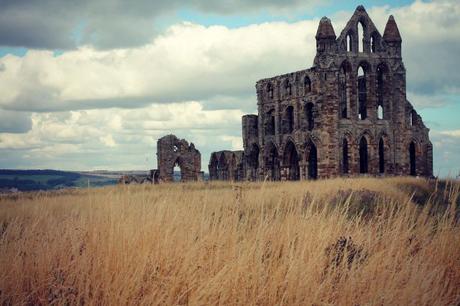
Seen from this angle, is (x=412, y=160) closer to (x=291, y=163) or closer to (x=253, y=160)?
(x=291, y=163)

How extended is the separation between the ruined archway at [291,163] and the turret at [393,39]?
988 cm

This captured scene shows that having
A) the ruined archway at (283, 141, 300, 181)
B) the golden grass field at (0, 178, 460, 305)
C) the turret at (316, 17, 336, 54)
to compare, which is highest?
the turret at (316, 17, 336, 54)

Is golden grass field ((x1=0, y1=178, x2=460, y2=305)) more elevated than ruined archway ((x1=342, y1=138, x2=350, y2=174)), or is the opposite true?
ruined archway ((x1=342, y1=138, x2=350, y2=174))

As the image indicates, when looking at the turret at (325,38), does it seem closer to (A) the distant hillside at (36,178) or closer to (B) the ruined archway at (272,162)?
(B) the ruined archway at (272,162)

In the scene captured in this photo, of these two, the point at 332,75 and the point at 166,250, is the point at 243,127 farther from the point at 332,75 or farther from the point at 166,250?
the point at 166,250

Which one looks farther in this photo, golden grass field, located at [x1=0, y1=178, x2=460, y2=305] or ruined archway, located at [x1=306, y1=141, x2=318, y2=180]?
ruined archway, located at [x1=306, y1=141, x2=318, y2=180]

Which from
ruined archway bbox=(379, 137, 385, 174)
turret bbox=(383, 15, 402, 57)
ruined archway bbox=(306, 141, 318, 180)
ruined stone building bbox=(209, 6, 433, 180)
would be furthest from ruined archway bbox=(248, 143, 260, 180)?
turret bbox=(383, 15, 402, 57)

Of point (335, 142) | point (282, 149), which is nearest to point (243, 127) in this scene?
point (282, 149)

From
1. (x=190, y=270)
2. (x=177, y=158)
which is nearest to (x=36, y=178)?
(x=177, y=158)

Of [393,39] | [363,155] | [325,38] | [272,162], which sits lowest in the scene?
[272,162]

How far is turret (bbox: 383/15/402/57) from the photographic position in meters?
39.8

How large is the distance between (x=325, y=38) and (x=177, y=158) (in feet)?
45.3

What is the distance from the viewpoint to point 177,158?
1631 inches

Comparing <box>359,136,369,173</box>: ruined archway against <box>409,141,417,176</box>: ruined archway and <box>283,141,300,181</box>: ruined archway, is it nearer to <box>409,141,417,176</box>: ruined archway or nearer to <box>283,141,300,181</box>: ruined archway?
<box>409,141,417,176</box>: ruined archway
